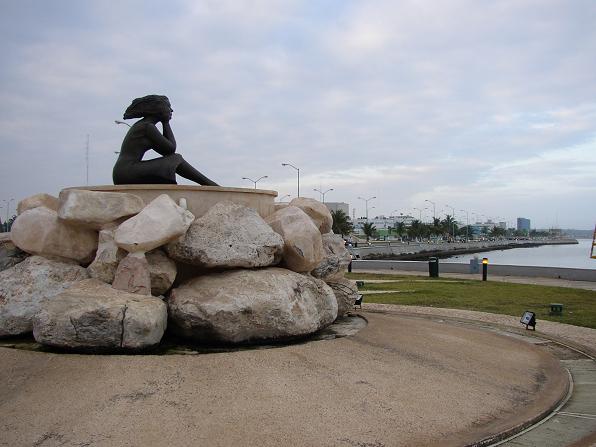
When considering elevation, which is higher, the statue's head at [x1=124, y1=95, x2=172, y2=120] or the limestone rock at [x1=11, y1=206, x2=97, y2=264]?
the statue's head at [x1=124, y1=95, x2=172, y2=120]

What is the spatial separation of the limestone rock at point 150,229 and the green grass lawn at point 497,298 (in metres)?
10.1

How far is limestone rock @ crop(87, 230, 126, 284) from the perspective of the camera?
7574mm

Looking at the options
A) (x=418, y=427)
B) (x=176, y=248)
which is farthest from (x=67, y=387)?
(x=418, y=427)

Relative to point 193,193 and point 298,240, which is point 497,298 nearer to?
point 298,240

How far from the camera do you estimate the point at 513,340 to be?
404 inches

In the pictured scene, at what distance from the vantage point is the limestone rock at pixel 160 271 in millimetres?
7652

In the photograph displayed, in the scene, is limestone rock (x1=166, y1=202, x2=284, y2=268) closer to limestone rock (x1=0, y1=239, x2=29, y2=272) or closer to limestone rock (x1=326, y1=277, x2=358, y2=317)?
limestone rock (x1=326, y1=277, x2=358, y2=317)

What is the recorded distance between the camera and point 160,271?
7660 millimetres

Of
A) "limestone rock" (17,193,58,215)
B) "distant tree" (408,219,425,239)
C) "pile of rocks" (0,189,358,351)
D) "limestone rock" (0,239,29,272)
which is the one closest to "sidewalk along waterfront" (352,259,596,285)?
"pile of rocks" (0,189,358,351)

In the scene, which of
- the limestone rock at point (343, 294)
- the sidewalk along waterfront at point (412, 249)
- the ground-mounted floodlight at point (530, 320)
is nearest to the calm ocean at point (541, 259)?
the sidewalk along waterfront at point (412, 249)

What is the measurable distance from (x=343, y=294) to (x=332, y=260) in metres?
0.76

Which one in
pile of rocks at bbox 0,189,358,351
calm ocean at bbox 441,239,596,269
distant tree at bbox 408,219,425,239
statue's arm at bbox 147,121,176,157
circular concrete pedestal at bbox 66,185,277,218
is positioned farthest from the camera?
distant tree at bbox 408,219,425,239

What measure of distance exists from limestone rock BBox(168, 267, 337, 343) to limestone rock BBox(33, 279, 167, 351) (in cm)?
64

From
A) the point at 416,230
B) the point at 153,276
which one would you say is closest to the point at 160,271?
the point at 153,276
